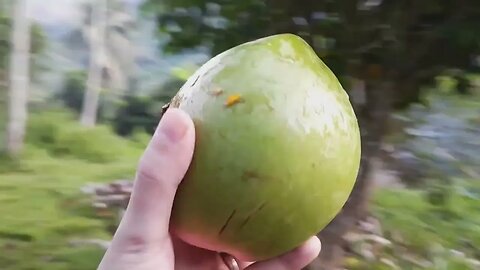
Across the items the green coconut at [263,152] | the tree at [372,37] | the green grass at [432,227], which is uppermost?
the green coconut at [263,152]

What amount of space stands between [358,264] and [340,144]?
105 cm

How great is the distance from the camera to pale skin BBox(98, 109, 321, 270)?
1.76 ft

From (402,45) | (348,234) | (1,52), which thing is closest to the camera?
(402,45)

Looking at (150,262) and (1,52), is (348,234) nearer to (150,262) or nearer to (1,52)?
(150,262)

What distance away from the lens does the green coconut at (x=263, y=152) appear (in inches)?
21.1

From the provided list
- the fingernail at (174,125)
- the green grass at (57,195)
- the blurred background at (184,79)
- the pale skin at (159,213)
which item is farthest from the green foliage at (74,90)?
the fingernail at (174,125)

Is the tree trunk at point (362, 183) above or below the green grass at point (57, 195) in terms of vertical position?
above

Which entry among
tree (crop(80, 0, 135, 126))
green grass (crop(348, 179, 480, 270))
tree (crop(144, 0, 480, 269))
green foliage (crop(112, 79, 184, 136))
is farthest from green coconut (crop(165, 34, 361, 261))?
tree (crop(80, 0, 135, 126))

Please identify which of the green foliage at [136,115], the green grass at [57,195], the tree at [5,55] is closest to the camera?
the green grass at [57,195]

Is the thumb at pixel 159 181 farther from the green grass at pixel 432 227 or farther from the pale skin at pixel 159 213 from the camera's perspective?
the green grass at pixel 432 227

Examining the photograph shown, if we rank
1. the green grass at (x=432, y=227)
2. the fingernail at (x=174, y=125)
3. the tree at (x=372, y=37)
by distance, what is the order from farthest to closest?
the green grass at (x=432, y=227)
the tree at (x=372, y=37)
the fingernail at (x=174, y=125)

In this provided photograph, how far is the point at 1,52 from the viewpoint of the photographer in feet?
6.70

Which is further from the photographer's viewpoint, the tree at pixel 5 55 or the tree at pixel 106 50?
the tree at pixel 106 50

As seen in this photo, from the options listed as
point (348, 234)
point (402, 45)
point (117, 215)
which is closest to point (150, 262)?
point (402, 45)
